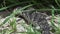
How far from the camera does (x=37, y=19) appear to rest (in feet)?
5.65

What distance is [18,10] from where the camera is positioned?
181cm

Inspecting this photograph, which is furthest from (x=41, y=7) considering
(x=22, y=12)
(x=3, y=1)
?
(x=3, y=1)

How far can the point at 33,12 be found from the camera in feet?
6.06

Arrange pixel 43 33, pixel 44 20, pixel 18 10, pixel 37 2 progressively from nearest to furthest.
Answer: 1. pixel 43 33
2. pixel 44 20
3. pixel 18 10
4. pixel 37 2

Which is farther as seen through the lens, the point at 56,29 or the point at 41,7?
the point at 41,7

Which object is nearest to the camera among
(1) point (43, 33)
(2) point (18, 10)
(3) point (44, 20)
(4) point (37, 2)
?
(1) point (43, 33)

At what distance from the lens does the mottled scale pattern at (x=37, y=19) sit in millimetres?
1612

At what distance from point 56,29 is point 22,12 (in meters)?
0.34

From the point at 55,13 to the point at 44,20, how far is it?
0.65 feet

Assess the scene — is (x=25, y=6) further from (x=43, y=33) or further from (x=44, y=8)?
(x=43, y=33)

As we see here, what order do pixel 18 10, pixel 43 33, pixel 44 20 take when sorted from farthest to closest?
pixel 18 10 < pixel 44 20 < pixel 43 33

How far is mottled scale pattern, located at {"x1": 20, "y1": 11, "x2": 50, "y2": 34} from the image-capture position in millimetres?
1612

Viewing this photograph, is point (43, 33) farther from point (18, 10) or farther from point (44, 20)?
point (18, 10)

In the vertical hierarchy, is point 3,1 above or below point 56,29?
above
